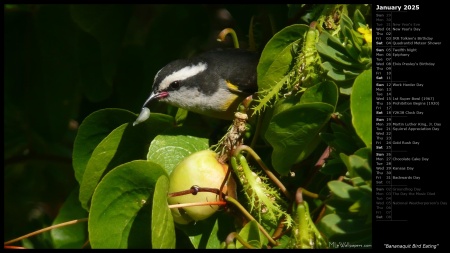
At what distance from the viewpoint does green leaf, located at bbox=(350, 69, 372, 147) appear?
6.80 ft

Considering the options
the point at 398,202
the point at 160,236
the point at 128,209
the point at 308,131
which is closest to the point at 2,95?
the point at 128,209

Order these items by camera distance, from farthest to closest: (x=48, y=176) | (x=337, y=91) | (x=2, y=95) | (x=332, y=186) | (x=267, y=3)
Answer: (x=48, y=176), (x=2, y=95), (x=267, y=3), (x=337, y=91), (x=332, y=186)

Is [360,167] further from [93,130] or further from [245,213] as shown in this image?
[93,130]

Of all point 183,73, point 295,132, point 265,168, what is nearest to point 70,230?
point 183,73

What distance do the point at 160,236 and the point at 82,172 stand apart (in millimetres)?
576

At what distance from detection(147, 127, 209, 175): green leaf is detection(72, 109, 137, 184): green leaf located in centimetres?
12

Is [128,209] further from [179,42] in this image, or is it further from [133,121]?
[179,42]

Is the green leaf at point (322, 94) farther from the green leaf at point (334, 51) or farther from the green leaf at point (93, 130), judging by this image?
the green leaf at point (93, 130)

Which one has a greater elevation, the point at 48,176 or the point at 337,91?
the point at 337,91

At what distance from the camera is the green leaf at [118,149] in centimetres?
249

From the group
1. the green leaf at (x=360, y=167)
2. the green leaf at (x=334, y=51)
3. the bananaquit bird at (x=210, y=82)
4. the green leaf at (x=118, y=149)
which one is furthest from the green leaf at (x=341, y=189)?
the bananaquit bird at (x=210, y=82)

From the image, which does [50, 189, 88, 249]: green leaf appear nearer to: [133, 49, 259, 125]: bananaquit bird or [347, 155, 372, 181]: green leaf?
[133, 49, 259, 125]: bananaquit bird

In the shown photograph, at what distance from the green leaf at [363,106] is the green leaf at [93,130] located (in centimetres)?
79

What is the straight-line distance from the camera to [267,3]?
2863 millimetres
